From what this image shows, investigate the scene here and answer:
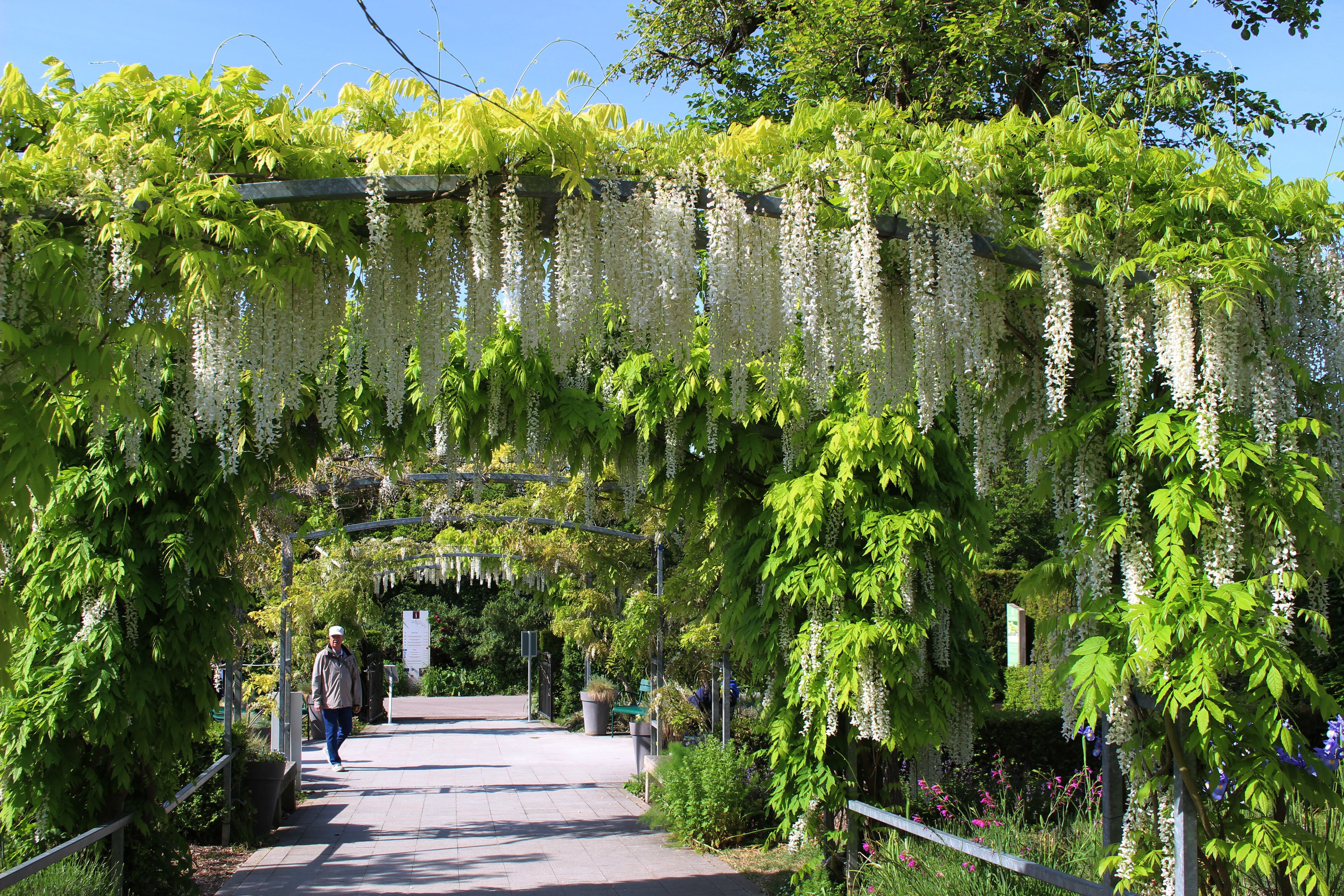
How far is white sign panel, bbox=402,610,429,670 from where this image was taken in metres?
17.8

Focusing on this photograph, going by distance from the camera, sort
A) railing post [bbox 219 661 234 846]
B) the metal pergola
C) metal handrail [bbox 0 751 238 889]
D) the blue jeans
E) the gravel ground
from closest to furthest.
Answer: the metal pergola
metal handrail [bbox 0 751 238 889]
the gravel ground
railing post [bbox 219 661 234 846]
the blue jeans

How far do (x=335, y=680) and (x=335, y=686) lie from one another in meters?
0.07

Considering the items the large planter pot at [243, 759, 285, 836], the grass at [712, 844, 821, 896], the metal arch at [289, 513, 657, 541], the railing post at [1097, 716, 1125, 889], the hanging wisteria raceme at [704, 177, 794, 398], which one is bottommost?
the grass at [712, 844, 821, 896]

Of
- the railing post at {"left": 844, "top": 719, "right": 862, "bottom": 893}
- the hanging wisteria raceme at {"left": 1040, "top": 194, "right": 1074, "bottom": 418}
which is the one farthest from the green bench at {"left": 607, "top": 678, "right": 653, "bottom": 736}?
the hanging wisteria raceme at {"left": 1040, "top": 194, "right": 1074, "bottom": 418}

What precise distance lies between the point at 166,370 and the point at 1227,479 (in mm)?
4430

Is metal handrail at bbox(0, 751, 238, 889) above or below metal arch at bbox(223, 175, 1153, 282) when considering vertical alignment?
below

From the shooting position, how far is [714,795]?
6.56 m

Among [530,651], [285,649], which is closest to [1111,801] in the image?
[285,649]

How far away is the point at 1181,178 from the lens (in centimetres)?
313

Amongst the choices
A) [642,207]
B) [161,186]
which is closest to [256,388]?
[161,186]

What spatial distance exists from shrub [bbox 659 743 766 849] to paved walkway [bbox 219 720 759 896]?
20 cm

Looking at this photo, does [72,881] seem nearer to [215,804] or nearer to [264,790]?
[215,804]

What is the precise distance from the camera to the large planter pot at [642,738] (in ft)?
29.2

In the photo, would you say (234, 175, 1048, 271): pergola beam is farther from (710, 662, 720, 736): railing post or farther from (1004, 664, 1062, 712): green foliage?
(710, 662, 720, 736): railing post
